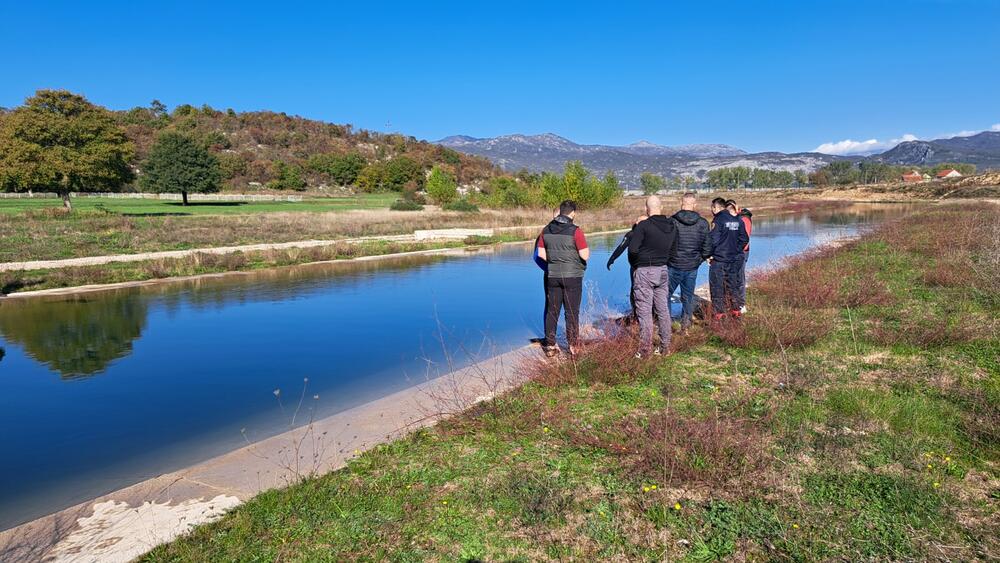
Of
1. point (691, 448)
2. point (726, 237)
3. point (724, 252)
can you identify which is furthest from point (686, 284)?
point (691, 448)

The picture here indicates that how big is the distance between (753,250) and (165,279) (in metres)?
21.8

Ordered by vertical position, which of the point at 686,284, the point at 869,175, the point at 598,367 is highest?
the point at 869,175

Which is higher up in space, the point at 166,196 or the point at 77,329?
the point at 166,196

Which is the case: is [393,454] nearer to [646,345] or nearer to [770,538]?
[770,538]

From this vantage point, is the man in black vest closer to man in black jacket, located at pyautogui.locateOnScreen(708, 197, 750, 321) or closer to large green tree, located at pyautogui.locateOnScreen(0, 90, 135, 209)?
man in black jacket, located at pyautogui.locateOnScreen(708, 197, 750, 321)

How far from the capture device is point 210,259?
2125 cm

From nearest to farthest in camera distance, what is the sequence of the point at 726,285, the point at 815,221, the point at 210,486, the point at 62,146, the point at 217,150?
the point at 210,486 < the point at 726,285 < the point at 62,146 < the point at 815,221 < the point at 217,150

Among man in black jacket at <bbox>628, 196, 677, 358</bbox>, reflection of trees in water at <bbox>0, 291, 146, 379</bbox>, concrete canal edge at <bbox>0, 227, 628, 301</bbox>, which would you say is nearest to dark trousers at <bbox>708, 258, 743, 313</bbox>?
man in black jacket at <bbox>628, 196, 677, 358</bbox>

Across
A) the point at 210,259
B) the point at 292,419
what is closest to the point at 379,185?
the point at 210,259

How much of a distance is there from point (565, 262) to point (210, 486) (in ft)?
15.8

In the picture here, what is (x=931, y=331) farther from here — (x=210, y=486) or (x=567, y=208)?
(x=210, y=486)

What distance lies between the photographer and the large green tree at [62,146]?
3847cm

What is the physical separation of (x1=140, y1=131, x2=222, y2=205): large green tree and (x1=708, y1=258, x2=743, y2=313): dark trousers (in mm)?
58876

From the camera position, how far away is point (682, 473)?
4.54 meters
